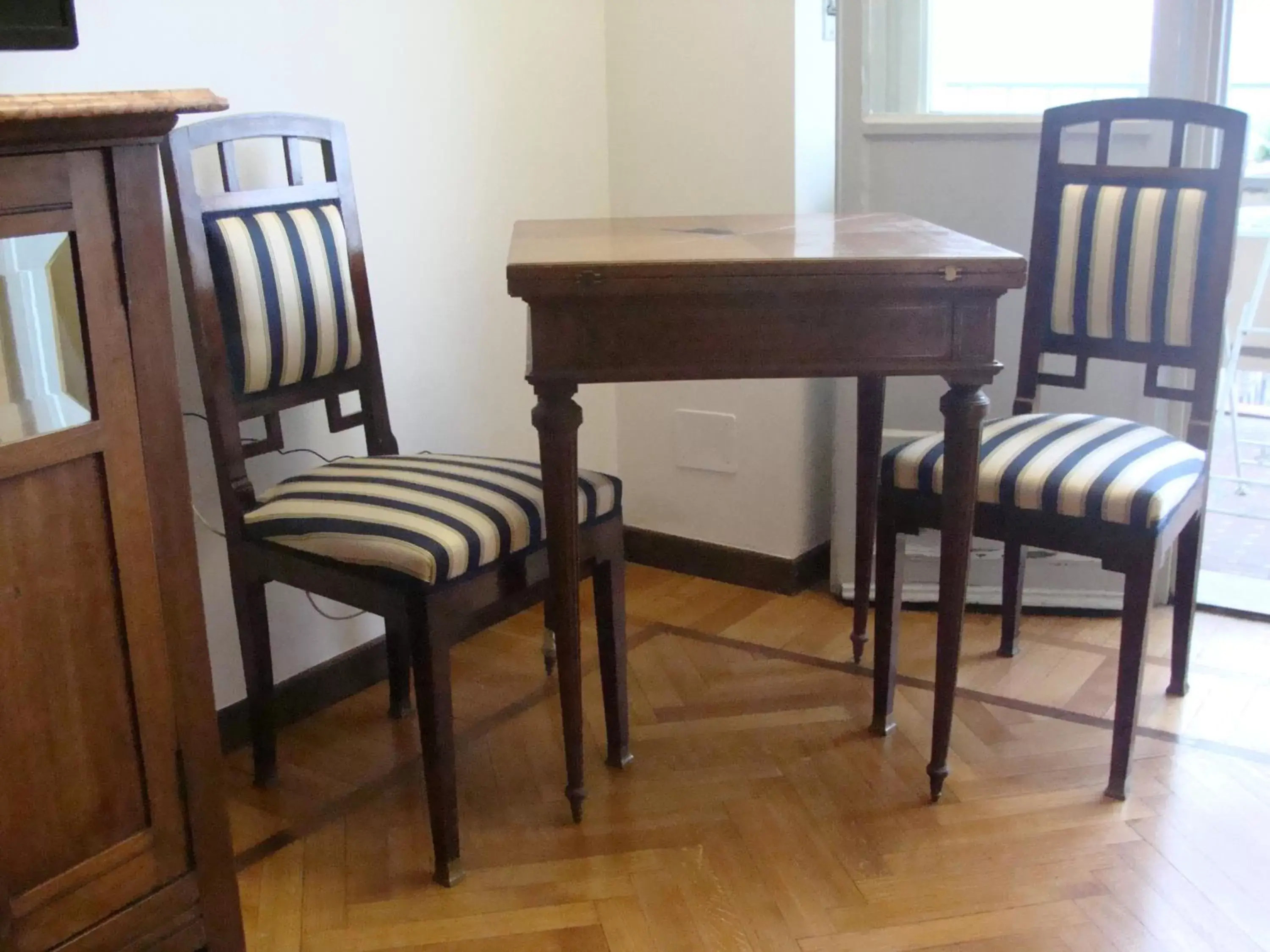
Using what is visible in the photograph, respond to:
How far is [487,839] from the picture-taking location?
1805 mm

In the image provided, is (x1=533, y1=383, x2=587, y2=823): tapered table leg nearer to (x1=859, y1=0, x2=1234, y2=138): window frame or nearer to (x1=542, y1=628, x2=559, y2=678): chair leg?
(x1=542, y1=628, x2=559, y2=678): chair leg

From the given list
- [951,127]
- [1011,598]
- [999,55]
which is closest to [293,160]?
[951,127]

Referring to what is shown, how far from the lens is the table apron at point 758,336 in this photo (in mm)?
1559

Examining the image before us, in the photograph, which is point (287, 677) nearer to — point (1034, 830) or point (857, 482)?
point (857, 482)

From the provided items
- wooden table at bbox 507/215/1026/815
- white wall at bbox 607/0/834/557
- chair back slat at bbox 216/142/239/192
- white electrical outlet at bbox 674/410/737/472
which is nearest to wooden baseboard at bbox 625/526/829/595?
white wall at bbox 607/0/834/557

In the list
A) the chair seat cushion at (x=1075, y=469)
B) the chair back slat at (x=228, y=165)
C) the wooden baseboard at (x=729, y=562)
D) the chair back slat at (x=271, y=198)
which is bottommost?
the wooden baseboard at (x=729, y=562)

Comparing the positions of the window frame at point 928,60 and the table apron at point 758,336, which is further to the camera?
the window frame at point 928,60

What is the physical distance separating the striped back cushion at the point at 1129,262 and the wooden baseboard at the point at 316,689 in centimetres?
141

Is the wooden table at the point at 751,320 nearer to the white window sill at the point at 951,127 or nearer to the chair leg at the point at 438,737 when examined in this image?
the chair leg at the point at 438,737

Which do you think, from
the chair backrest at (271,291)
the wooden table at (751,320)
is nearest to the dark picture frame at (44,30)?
the chair backrest at (271,291)

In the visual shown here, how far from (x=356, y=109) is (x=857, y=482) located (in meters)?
1.10

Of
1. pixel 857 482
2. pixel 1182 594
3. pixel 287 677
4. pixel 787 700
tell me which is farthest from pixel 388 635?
pixel 1182 594

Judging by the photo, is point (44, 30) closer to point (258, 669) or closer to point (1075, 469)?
point (258, 669)

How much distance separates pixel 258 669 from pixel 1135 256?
1592 millimetres
